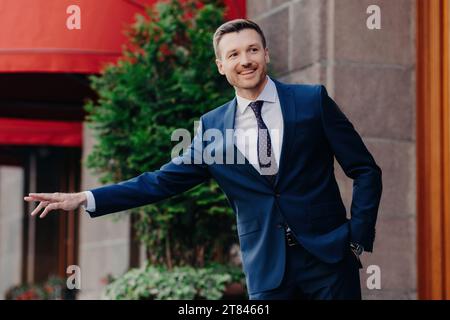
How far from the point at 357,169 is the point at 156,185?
886 mm

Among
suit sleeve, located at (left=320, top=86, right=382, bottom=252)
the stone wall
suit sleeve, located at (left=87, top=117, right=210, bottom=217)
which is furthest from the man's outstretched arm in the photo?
the stone wall

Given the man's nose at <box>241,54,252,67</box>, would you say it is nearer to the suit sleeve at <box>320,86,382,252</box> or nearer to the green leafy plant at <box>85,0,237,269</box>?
the suit sleeve at <box>320,86,382,252</box>

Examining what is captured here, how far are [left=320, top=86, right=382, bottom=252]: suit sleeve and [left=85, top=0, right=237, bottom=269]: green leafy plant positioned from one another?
92.6 inches

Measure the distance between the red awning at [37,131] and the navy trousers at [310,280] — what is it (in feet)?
22.3

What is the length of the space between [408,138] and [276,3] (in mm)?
1400

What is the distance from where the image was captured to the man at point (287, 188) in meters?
3.71

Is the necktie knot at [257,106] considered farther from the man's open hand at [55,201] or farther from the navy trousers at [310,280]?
the man's open hand at [55,201]

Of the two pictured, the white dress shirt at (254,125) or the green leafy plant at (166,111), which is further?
the green leafy plant at (166,111)

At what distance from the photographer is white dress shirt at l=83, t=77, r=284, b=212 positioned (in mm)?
3811

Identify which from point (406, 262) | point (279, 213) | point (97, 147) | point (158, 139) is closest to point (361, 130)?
point (406, 262)

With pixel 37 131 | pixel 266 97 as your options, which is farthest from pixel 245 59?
pixel 37 131

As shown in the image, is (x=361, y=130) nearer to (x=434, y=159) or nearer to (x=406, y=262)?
(x=434, y=159)

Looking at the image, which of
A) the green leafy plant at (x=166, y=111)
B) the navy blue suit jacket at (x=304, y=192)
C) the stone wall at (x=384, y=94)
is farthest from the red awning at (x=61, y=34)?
the navy blue suit jacket at (x=304, y=192)

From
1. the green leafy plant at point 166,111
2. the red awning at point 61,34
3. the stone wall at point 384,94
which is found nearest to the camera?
→ the stone wall at point 384,94
